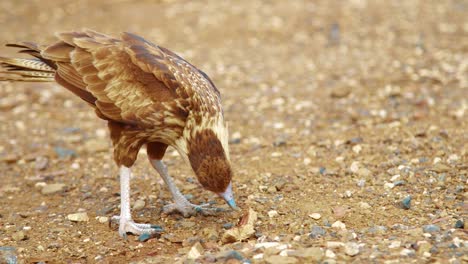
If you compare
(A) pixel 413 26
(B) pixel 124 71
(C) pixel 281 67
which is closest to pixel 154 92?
(B) pixel 124 71

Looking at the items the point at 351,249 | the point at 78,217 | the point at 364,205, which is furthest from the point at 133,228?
the point at 364,205

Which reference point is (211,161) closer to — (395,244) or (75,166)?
(395,244)

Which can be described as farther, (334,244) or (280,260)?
(334,244)

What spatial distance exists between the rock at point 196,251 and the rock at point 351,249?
109 cm

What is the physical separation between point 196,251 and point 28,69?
8.16 ft

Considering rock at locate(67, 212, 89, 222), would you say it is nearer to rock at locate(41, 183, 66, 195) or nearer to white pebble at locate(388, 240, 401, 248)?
rock at locate(41, 183, 66, 195)

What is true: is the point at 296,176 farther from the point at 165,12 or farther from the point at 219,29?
the point at 165,12

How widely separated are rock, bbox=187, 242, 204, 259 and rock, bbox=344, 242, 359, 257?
109 cm

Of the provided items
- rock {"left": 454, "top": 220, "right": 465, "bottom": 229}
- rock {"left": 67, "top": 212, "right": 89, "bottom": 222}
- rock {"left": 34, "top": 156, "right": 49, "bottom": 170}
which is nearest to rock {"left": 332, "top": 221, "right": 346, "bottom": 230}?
rock {"left": 454, "top": 220, "right": 465, "bottom": 229}

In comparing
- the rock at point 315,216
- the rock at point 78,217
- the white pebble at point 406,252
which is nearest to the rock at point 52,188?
the rock at point 78,217

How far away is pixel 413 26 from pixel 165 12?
18.0 ft

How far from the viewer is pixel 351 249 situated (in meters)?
4.26

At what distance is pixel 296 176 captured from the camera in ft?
20.0

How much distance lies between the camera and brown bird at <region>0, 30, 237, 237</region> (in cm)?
480
